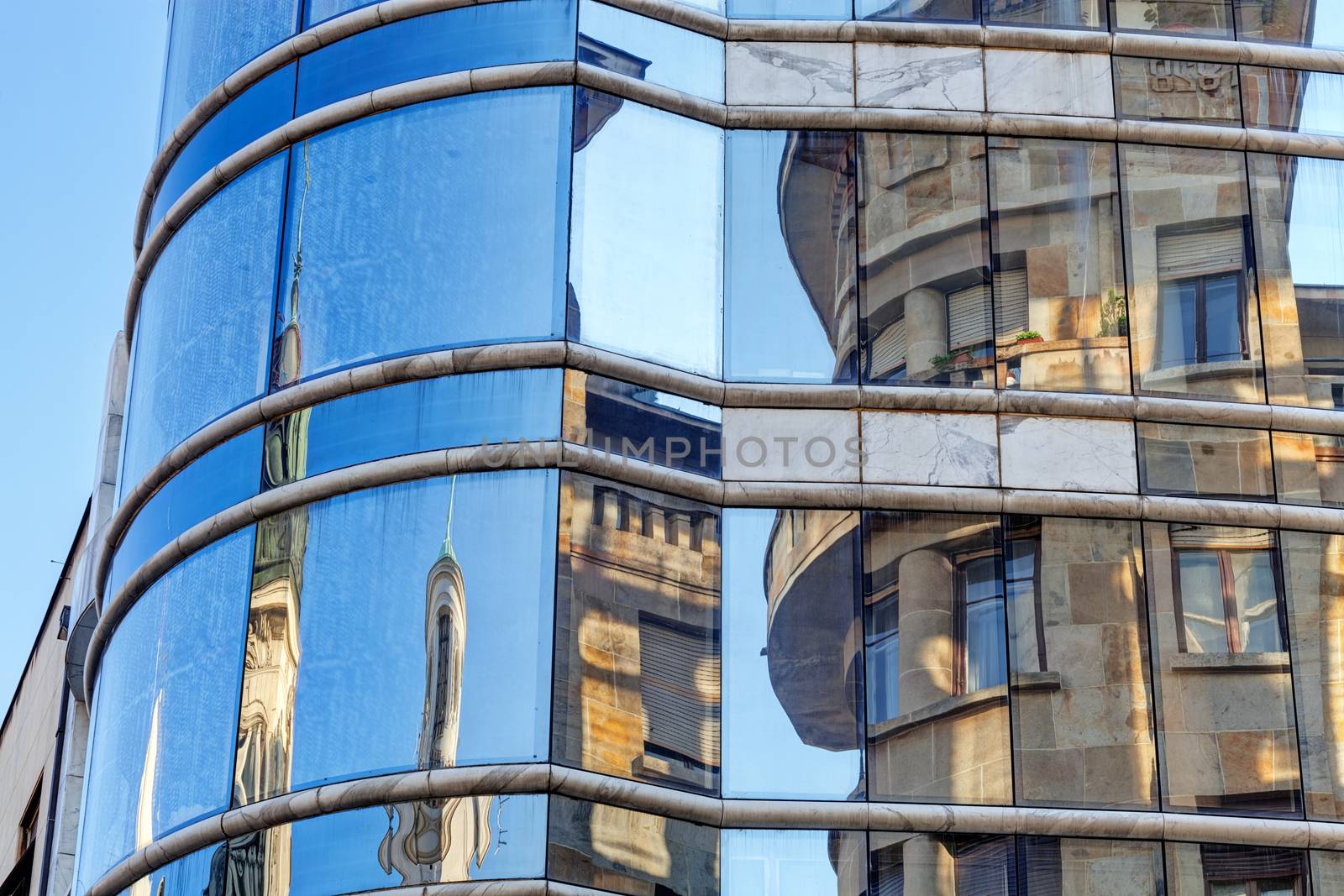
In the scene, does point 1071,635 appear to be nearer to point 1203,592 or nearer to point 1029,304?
point 1203,592

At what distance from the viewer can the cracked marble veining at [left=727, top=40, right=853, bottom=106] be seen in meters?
21.2

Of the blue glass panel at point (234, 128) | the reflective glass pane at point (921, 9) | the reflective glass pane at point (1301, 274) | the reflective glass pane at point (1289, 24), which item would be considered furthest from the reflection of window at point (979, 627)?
the blue glass panel at point (234, 128)

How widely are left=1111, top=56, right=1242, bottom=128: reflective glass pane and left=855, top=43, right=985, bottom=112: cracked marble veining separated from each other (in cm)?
141

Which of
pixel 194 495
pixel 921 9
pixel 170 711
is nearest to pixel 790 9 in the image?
pixel 921 9

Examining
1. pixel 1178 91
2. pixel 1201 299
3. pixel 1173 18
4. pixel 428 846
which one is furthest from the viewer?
pixel 1173 18

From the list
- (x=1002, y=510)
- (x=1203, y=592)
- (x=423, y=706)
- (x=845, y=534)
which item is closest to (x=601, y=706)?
(x=423, y=706)

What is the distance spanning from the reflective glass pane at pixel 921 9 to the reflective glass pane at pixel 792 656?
17.0ft

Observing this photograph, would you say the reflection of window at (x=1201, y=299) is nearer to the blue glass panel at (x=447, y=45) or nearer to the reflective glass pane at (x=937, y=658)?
the reflective glass pane at (x=937, y=658)

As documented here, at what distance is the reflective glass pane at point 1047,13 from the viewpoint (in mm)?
21797

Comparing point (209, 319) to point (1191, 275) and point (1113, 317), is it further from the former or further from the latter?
point (1191, 275)

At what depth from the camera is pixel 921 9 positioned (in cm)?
2177

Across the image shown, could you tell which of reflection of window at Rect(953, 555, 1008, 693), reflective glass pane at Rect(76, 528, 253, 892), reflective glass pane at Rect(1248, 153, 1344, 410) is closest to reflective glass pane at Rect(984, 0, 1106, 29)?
reflective glass pane at Rect(1248, 153, 1344, 410)

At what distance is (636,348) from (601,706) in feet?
10.8

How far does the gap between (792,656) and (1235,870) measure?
4.03 metres
